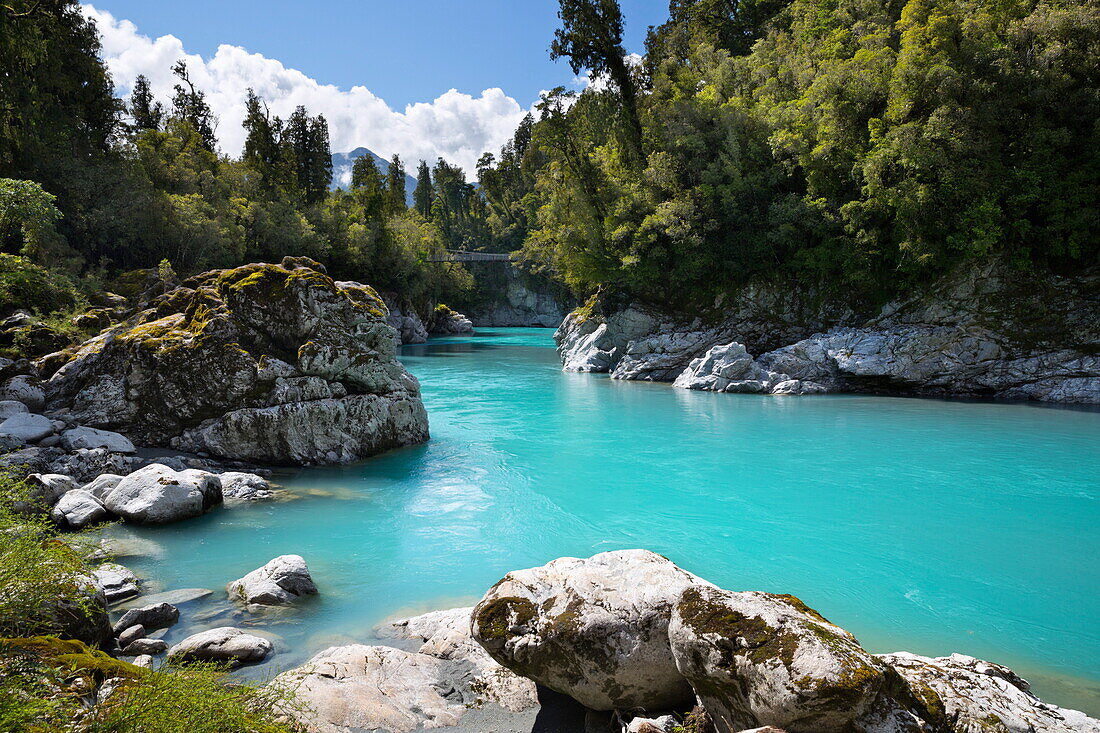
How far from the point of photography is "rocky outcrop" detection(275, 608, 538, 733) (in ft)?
14.8

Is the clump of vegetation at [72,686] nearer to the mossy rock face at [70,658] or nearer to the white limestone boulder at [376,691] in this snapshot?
the mossy rock face at [70,658]

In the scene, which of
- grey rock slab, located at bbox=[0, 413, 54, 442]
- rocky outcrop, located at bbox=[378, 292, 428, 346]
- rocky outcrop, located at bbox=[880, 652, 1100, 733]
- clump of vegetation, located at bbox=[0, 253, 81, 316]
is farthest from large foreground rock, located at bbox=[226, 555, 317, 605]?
rocky outcrop, located at bbox=[378, 292, 428, 346]

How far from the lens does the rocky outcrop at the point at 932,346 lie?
21.6 m

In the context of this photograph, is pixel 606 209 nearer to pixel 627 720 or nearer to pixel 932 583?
pixel 932 583

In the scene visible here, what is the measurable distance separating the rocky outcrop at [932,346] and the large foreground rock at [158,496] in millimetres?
20592

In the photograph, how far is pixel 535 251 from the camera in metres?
45.3

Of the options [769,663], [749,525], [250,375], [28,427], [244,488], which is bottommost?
[244,488]

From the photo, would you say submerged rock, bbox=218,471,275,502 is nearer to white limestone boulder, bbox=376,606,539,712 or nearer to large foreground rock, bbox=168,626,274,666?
large foreground rock, bbox=168,626,274,666

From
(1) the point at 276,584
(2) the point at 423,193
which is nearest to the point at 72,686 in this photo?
(1) the point at 276,584

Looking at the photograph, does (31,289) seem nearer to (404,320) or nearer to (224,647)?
(224,647)

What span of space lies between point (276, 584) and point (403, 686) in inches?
122

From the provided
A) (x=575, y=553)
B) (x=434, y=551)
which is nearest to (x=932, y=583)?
(x=575, y=553)

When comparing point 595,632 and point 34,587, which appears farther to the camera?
point 595,632

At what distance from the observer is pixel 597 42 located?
3200cm
